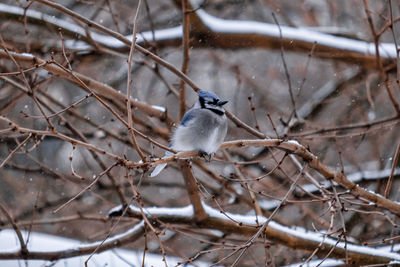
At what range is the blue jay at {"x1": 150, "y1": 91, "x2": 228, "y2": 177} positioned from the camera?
389 cm

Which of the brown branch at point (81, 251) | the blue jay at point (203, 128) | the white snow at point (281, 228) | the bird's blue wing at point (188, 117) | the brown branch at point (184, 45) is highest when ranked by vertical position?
the brown branch at point (184, 45)

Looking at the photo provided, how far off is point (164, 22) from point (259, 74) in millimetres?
2303

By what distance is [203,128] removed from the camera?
3930 millimetres

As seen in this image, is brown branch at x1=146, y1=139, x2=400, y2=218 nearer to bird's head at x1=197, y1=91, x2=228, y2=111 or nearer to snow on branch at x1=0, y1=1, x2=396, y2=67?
bird's head at x1=197, y1=91, x2=228, y2=111

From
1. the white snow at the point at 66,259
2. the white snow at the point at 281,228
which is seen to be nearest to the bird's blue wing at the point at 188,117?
the white snow at the point at 281,228

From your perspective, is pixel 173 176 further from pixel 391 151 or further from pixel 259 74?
pixel 391 151

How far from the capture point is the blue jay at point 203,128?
153 inches

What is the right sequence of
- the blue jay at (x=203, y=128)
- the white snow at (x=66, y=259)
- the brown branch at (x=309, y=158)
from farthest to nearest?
the white snow at (x=66, y=259)
the blue jay at (x=203, y=128)
the brown branch at (x=309, y=158)

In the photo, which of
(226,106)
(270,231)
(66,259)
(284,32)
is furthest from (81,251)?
(226,106)

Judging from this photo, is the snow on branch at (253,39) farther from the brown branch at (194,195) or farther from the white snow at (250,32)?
the brown branch at (194,195)

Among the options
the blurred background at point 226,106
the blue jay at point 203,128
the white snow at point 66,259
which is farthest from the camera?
the blurred background at point 226,106

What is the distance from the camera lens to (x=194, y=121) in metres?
4.01

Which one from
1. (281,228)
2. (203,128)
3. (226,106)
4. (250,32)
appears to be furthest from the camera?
(226,106)

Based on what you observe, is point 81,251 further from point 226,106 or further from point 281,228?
point 226,106
